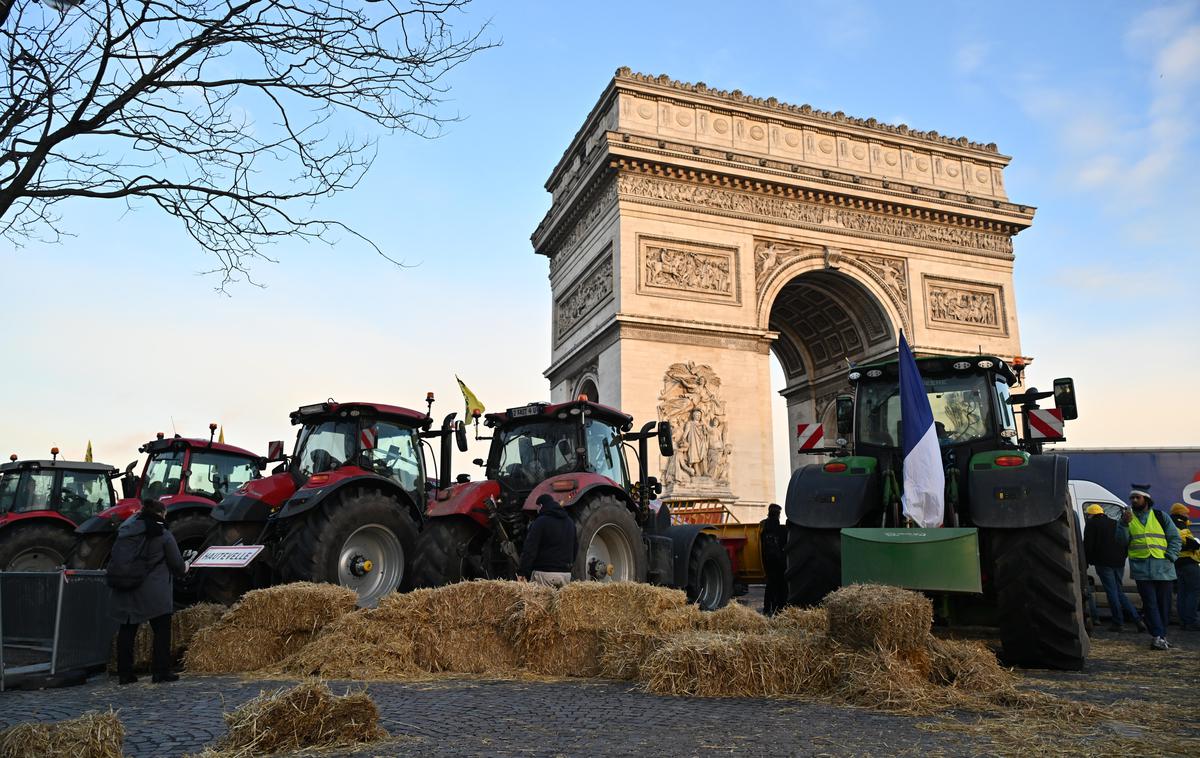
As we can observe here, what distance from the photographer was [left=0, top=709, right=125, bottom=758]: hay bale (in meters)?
3.08

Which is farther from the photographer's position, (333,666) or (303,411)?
(303,411)

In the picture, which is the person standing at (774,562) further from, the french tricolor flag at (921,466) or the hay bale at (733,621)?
the hay bale at (733,621)

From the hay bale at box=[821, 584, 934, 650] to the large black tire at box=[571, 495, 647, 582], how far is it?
2.79m

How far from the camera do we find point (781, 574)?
11180 mm

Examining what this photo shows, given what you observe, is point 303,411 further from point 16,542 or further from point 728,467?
point 728,467

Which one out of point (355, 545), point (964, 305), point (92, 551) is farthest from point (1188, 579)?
point (964, 305)

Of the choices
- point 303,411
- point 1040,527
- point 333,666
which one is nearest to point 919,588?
point 1040,527

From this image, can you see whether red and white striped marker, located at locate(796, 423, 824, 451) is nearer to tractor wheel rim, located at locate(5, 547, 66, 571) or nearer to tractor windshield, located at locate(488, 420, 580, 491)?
tractor windshield, located at locate(488, 420, 580, 491)

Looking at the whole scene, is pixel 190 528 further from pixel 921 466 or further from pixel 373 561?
pixel 921 466

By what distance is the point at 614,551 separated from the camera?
8.01 meters

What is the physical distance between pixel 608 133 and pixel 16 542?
52.7ft

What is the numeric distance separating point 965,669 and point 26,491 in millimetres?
13381

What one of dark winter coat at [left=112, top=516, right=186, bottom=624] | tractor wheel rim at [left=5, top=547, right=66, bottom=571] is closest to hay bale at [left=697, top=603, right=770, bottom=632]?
dark winter coat at [left=112, top=516, right=186, bottom=624]

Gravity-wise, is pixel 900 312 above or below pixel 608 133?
below
